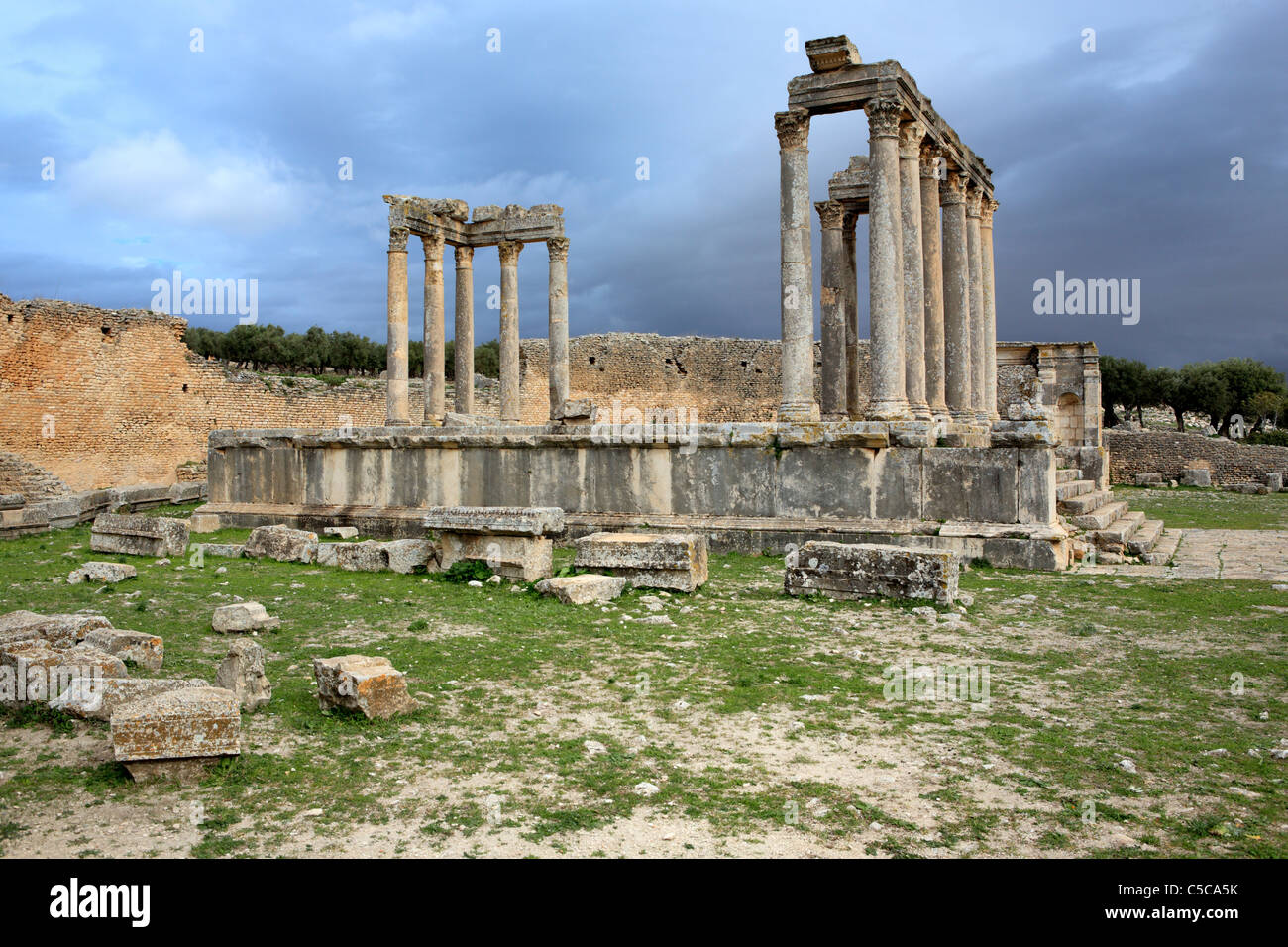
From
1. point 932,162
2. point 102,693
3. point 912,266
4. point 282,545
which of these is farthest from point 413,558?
point 932,162

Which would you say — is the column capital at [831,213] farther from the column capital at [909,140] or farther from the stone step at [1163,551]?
the stone step at [1163,551]

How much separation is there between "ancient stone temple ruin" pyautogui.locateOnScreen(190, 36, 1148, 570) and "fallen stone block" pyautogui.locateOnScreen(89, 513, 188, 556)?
9.43ft

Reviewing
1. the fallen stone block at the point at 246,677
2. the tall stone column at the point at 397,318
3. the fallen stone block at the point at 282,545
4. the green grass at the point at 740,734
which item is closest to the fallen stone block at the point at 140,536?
the fallen stone block at the point at 282,545

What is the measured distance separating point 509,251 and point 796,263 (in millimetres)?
8369

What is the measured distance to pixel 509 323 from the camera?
19391 millimetres

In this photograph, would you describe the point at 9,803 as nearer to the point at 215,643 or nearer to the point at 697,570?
the point at 215,643

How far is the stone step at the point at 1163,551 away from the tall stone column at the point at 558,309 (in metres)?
11.4

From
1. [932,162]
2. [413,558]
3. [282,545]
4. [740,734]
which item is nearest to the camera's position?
[740,734]

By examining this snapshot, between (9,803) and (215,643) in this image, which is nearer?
(9,803)

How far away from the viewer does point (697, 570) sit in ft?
30.2

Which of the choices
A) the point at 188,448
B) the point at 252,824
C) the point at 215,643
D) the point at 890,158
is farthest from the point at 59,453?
the point at 252,824

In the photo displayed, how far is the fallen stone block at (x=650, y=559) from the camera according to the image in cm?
896

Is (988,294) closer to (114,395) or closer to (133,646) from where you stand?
(133,646)
